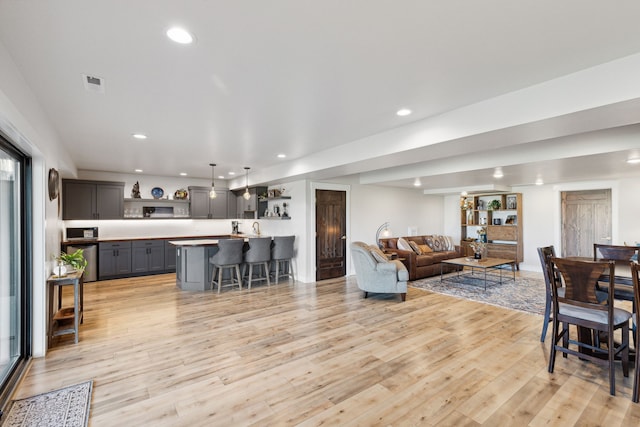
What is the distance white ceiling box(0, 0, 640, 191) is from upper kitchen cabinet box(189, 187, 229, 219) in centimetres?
403

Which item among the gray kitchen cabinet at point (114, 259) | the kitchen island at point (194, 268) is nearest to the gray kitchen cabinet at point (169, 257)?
the gray kitchen cabinet at point (114, 259)

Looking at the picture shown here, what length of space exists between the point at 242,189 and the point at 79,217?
11.8ft

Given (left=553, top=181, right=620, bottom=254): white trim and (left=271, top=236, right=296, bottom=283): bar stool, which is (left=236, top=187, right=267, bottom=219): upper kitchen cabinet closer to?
(left=271, top=236, right=296, bottom=283): bar stool

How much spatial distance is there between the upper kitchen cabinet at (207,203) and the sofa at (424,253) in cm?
435

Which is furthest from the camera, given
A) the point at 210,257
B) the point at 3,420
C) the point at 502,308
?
the point at 210,257

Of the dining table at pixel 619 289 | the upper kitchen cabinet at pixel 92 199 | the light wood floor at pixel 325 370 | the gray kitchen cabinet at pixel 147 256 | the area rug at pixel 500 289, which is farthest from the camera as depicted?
the gray kitchen cabinet at pixel 147 256

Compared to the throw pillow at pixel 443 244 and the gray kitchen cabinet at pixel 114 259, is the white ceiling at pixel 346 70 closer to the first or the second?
the gray kitchen cabinet at pixel 114 259

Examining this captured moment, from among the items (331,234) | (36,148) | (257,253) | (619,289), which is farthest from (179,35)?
(331,234)

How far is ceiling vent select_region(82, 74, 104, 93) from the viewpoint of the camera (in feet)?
7.82

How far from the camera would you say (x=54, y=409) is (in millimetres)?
2258

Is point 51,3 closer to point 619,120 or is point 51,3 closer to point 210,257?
point 619,120

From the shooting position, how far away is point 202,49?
6.47ft

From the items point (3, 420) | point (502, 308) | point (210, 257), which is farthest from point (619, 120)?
point (210, 257)

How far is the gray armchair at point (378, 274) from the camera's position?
16.5 ft
